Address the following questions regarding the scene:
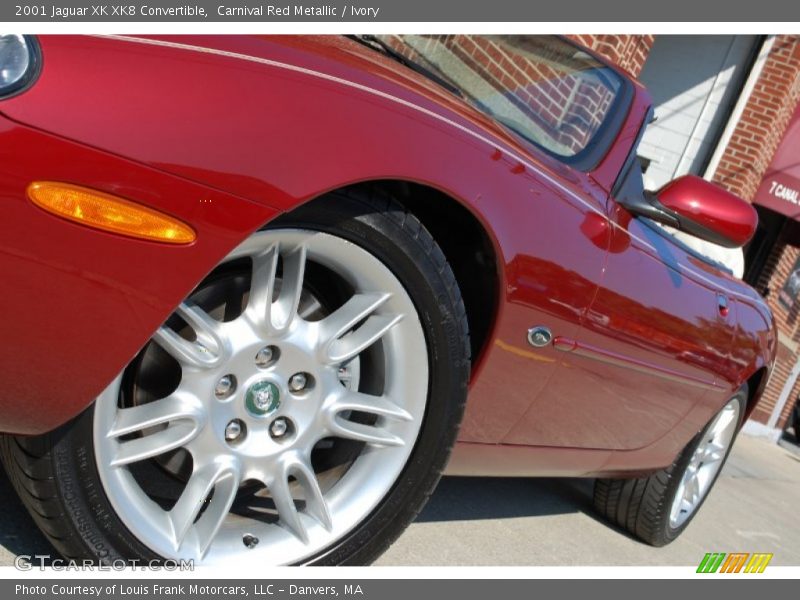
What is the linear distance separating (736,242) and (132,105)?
1.95 metres

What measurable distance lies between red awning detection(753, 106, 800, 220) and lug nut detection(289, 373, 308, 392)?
10456mm

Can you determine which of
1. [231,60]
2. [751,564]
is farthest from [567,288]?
[751,564]

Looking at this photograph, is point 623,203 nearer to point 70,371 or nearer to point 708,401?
point 708,401

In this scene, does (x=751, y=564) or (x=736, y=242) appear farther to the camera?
(x=751, y=564)

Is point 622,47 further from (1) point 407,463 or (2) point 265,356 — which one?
(2) point 265,356

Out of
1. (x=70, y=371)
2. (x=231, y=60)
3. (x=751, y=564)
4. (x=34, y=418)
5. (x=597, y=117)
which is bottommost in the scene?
(x=751, y=564)

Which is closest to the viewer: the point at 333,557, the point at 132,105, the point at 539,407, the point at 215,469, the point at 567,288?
the point at 132,105

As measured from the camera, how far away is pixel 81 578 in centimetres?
180

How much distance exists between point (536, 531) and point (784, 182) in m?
9.31

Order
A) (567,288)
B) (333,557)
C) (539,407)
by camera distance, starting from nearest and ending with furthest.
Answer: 1. (333,557)
2. (567,288)
3. (539,407)

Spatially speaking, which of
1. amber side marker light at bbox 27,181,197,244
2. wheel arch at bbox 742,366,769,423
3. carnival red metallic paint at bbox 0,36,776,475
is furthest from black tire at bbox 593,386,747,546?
amber side marker light at bbox 27,181,197,244

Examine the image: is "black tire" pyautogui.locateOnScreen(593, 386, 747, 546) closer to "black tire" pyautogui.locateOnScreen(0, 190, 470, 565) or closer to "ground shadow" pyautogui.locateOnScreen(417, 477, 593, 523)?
"ground shadow" pyautogui.locateOnScreen(417, 477, 593, 523)

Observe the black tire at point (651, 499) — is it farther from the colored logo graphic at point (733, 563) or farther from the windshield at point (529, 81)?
the windshield at point (529, 81)

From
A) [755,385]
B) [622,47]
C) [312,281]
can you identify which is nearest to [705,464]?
[755,385]
